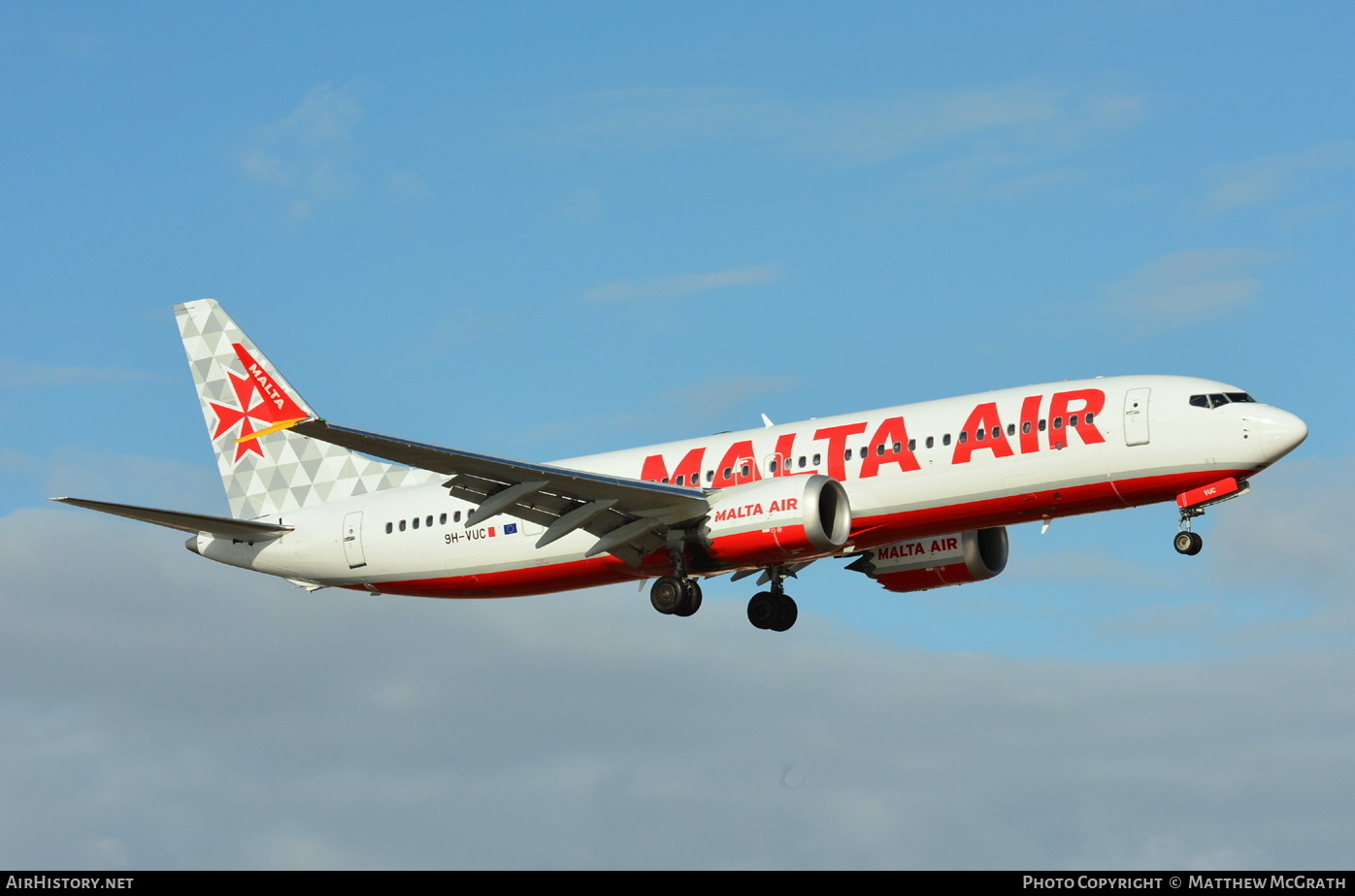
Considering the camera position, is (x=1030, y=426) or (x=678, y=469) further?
(x=678, y=469)

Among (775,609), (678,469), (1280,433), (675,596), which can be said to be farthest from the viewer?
(775,609)

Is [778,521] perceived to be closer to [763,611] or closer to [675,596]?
[675,596]

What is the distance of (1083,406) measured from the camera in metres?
41.5

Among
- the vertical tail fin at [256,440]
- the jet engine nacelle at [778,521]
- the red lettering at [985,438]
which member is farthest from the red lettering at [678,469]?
the vertical tail fin at [256,440]

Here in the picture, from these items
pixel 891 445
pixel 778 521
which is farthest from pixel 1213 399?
pixel 778 521

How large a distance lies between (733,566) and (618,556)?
3240 millimetres

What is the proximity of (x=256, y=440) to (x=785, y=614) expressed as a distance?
675 inches

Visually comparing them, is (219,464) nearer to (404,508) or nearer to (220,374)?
(220,374)

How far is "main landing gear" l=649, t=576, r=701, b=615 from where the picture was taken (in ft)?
146

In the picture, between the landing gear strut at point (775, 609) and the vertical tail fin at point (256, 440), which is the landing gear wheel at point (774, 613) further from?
Result: the vertical tail fin at point (256, 440)

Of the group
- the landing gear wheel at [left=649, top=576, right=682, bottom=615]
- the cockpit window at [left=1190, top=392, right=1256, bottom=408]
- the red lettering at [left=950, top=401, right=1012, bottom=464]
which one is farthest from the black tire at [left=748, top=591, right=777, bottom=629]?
the cockpit window at [left=1190, top=392, right=1256, bottom=408]

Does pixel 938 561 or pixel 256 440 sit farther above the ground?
pixel 256 440

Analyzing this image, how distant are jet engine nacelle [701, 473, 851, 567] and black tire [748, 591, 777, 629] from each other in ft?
17.1
